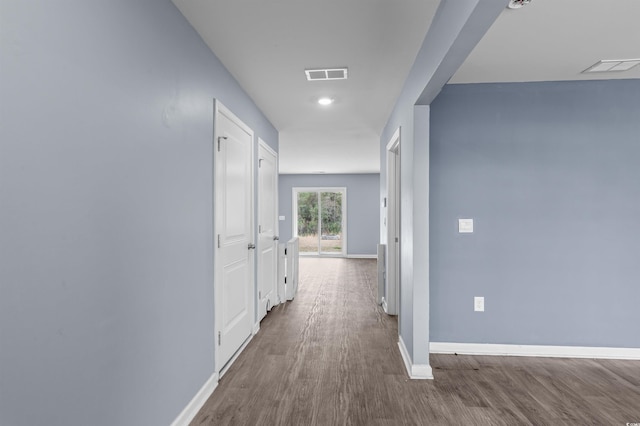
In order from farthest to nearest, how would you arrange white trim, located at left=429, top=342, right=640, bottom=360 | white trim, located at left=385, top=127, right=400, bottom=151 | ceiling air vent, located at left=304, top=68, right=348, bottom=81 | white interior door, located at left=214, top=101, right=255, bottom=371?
white trim, located at left=385, top=127, right=400, bottom=151, white trim, located at left=429, top=342, right=640, bottom=360, ceiling air vent, located at left=304, top=68, right=348, bottom=81, white interior door, located at left=214, top=101, right=255, bottom=371

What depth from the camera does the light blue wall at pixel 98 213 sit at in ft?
3.22

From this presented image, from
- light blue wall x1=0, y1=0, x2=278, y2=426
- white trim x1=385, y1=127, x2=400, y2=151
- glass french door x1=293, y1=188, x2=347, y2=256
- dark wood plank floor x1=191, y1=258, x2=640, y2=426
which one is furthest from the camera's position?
glass french door x1=293, y1=188, x2=347, y2=256

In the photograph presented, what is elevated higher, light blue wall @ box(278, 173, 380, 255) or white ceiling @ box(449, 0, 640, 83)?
white ceiling @ box(449, 0, 640, 83)

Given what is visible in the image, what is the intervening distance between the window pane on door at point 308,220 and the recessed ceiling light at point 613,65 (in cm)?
734

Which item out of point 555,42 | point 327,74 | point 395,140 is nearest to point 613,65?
point 555,42

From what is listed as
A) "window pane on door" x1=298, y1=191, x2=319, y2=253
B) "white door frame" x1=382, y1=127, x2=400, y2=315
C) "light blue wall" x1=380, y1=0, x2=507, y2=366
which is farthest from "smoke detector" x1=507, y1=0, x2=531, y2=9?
"window pane on door" x1=298, y1=191, x2=319, y2=253

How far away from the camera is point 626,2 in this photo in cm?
185

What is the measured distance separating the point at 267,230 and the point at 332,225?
5501 millimetres

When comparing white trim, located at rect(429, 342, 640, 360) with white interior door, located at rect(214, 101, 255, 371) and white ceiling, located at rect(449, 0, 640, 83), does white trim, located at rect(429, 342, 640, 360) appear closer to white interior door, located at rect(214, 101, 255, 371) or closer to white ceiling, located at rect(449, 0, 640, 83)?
white interior door, located at rect(214, 101, 255, 371)

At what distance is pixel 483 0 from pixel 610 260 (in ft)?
9.07

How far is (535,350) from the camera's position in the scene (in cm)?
295

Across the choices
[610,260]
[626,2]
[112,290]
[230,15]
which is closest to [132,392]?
[112,290]

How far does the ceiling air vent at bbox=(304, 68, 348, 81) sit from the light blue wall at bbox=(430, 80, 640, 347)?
903 mm

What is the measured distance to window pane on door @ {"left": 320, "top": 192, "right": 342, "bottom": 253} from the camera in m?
9.56
